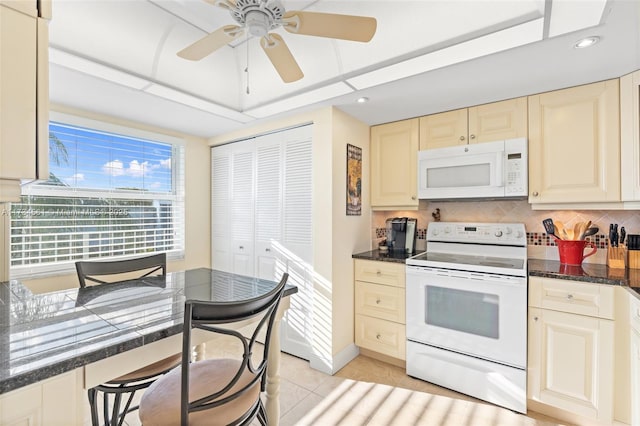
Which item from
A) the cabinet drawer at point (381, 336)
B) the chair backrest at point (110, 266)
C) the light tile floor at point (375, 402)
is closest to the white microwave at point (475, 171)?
the cabinet drawer at point (381, 336)

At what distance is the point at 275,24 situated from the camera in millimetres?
1237

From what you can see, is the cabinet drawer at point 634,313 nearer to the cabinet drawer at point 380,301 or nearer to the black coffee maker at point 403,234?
the cabinet drawer at point 380,301

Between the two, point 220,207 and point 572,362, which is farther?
point 220,207

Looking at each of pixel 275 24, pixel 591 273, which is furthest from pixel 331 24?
pixel 591 273

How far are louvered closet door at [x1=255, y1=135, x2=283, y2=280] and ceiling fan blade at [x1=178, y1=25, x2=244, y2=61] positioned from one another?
1.45 metres

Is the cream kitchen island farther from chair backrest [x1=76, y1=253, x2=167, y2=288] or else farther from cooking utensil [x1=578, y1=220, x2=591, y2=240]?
cooking utensil [x1=578, y1=220, x2=591, y2=240]

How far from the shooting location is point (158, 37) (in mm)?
1876

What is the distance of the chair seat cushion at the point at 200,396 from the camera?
107 cm

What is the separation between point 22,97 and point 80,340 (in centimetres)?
75

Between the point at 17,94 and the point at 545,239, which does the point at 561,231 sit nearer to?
the point at 545,239

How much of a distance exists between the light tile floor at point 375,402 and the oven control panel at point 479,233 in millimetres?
1229

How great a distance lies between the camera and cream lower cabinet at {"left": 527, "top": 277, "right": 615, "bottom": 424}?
5.77 feet

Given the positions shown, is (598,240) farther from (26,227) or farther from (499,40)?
(26,227)


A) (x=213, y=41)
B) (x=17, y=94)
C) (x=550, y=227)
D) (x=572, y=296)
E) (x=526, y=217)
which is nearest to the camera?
(x=17, y=94)
